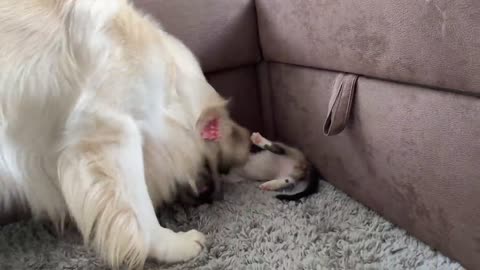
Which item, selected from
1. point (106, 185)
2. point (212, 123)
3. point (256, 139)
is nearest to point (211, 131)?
point (212, 123)

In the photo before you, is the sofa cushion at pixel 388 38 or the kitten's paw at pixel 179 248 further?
the kitten's paw at pixel 179 248

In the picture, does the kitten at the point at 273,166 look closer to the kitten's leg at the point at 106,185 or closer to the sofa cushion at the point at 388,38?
the sofa cushion at the point at 388,38

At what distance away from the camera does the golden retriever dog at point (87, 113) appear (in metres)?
1.14

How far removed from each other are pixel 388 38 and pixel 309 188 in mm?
567

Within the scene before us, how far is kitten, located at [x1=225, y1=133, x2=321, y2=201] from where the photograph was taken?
165 centimetres

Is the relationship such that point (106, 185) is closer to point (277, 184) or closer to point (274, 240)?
point (274, 240)

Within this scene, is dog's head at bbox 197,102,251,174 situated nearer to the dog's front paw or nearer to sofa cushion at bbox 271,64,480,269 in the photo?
the dog's front paw

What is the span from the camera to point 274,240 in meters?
1.30

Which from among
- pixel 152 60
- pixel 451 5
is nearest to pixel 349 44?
pixel 451 5

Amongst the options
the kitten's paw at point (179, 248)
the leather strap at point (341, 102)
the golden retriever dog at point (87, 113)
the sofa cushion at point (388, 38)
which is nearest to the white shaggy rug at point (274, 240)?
the kitten's paw at point (179, 248)

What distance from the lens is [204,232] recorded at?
55.4 inches

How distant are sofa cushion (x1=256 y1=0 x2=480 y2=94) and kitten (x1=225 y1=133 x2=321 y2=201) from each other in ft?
0.99

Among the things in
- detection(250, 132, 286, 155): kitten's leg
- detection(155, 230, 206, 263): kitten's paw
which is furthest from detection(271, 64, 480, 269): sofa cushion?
detection(155, 230, 206, 263): kitten's paw

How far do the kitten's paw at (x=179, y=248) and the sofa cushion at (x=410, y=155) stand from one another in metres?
0.47
